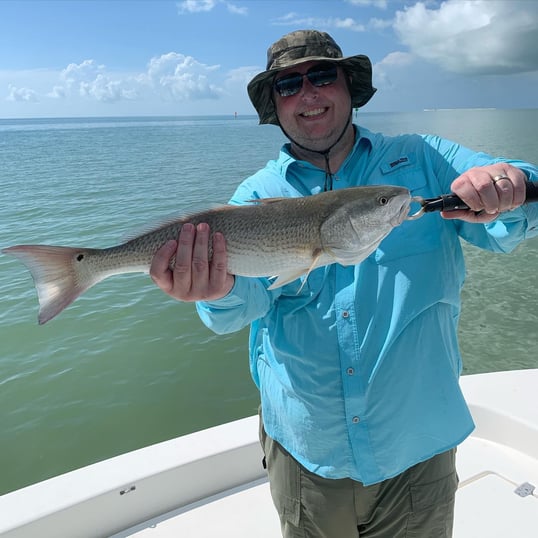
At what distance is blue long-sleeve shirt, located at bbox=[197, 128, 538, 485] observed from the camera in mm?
2162

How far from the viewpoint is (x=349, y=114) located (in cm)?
262

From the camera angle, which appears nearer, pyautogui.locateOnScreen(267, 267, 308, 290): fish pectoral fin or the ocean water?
pyautogui.locateOnScreen(267, 267, 308, 290): fish pectoral fin

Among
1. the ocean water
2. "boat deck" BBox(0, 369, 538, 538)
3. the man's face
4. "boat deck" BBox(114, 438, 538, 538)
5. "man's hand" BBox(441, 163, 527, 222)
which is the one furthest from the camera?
the ocean water

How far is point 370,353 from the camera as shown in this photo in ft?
7.10

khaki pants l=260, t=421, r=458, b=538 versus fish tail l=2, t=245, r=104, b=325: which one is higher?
fish tail l=2, t=245, r=104, b=325

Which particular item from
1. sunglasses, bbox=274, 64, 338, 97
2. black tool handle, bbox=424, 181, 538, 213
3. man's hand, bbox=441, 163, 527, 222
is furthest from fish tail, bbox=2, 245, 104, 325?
man's hand, bbox=441, 163, 527, 222

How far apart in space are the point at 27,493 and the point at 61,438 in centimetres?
365

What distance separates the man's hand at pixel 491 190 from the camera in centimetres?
185

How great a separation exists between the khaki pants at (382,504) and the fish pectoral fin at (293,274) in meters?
0.93

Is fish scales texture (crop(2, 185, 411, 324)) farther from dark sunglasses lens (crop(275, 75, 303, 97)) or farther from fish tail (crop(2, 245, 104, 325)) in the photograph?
dark sunglasses lens (crop(275, 75, 303, 97))

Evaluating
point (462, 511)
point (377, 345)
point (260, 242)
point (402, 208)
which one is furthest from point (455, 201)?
point (462, 511)

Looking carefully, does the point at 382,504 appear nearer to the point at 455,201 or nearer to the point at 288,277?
the point at 288,277

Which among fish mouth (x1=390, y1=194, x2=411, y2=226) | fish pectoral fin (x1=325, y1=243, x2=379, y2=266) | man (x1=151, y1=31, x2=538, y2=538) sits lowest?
man (x1=151, y1=31, x2=538, y2=538)

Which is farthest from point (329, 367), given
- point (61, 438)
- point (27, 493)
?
point (61, 438)
